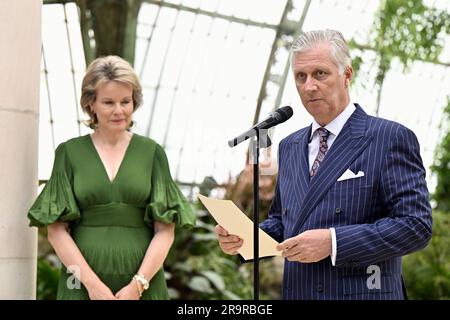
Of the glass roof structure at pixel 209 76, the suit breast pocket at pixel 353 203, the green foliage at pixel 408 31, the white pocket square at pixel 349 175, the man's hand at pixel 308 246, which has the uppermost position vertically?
the glass roof structure at pixel 209 76

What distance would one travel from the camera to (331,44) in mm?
2713

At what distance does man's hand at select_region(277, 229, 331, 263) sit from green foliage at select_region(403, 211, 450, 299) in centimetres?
790

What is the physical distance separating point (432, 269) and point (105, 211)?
7963mm

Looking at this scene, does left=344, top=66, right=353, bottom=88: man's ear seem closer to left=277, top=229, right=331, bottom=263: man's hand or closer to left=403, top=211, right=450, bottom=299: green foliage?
left=277, top=229, right=331, bottom=263: man's hand

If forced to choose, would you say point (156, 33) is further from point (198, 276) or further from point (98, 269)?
point (98, 269)

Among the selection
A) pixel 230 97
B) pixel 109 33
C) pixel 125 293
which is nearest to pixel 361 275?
pixel 125 293

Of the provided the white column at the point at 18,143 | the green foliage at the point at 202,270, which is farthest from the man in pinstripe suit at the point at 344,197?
the green foliage at the point at 202,270

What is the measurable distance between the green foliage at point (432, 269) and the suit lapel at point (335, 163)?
7.76 metres

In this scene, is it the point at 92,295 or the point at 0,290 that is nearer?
the point at 92,295

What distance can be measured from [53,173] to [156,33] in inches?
483

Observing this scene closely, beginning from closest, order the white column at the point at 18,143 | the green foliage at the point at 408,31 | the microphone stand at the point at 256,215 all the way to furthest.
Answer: the microphone stand at the point at 256,215 < the white column at the point at 18,143 < the green foliage at the point at 408,31

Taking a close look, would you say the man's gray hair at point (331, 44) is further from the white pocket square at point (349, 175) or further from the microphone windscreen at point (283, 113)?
the white pocket square at point (349, 175)

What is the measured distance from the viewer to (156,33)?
50.0ft

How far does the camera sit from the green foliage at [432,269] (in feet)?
33.4
